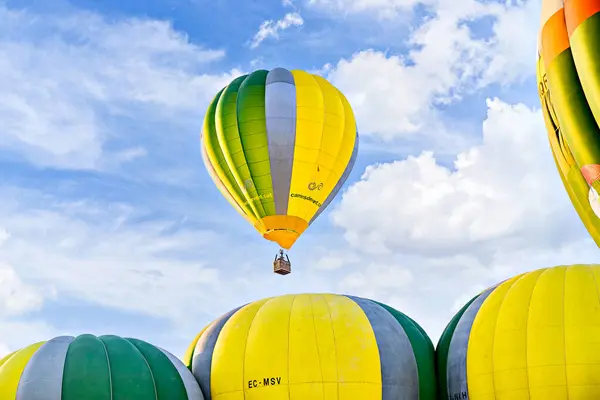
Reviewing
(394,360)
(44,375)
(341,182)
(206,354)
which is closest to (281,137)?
(341,182)

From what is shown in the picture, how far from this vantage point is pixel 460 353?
13.5m

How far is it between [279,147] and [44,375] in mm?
7580

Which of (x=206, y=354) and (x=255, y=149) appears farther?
(x=255, y=149)

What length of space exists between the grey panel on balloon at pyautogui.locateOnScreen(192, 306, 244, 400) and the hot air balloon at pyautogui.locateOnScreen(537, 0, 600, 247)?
17.0 feet

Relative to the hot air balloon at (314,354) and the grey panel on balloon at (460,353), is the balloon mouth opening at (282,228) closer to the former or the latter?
the hot air balloon at (314,354)

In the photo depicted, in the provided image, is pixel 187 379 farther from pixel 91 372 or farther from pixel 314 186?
pixel 314 186

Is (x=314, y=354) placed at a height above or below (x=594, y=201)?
below

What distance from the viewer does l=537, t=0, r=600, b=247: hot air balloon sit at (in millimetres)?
10008

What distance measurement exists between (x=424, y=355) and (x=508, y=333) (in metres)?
1.41

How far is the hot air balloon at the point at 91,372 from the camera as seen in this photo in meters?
12.3

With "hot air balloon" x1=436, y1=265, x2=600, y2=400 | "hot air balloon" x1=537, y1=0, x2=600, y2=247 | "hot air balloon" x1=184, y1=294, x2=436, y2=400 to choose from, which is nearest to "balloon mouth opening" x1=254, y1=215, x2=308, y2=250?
"hot air balloon" x1=184, y1=294, x2=436, y2=400

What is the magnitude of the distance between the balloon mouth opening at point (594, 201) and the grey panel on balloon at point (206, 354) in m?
5.52

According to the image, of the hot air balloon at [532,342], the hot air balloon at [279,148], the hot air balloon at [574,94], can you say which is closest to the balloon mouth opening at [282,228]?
the hot air balloon at [279,148]

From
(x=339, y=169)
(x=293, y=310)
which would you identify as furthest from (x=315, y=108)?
(x=293, y=310)
